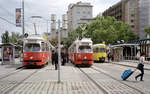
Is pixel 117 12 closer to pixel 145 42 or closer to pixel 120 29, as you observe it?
pixel 120 29

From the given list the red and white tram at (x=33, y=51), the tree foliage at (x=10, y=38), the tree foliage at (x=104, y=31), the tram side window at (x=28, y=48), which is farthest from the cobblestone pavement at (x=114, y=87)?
the tree foliage at (x=10, y=38)

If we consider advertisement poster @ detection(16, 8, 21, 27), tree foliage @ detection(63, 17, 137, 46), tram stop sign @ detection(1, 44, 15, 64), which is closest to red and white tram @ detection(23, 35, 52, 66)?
advertisement poster @ detection(16, 8, 21, 27)

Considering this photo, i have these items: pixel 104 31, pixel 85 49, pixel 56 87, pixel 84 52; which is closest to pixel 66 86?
pixel 56 87

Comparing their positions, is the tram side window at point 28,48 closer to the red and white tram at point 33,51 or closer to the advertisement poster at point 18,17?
the red and white tram at point 33,51

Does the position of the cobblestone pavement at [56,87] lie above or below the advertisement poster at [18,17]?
below

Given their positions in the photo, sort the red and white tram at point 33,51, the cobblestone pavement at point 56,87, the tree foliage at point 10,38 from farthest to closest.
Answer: the tree foliage at point 10,38
the red and white tram at point 33,51
the cobblestone pavement at point 56,87

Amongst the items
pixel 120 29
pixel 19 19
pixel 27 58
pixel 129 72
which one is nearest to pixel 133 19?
pixel 120 29

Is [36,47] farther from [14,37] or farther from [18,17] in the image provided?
[14,37]

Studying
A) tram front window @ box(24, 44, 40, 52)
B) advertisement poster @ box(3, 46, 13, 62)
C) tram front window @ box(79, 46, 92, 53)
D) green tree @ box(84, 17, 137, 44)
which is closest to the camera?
tram front window @ box(24, 44, 40, 52)

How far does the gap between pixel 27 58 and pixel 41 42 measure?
2.18 metres

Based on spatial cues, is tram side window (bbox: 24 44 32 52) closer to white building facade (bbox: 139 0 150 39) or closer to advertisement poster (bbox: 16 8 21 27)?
advertisement poster (bbox: 16 8 21 27)

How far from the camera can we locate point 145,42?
110 ft

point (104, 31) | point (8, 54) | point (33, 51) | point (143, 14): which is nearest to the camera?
point (33, 51)

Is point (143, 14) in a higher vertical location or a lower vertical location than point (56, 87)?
higher
